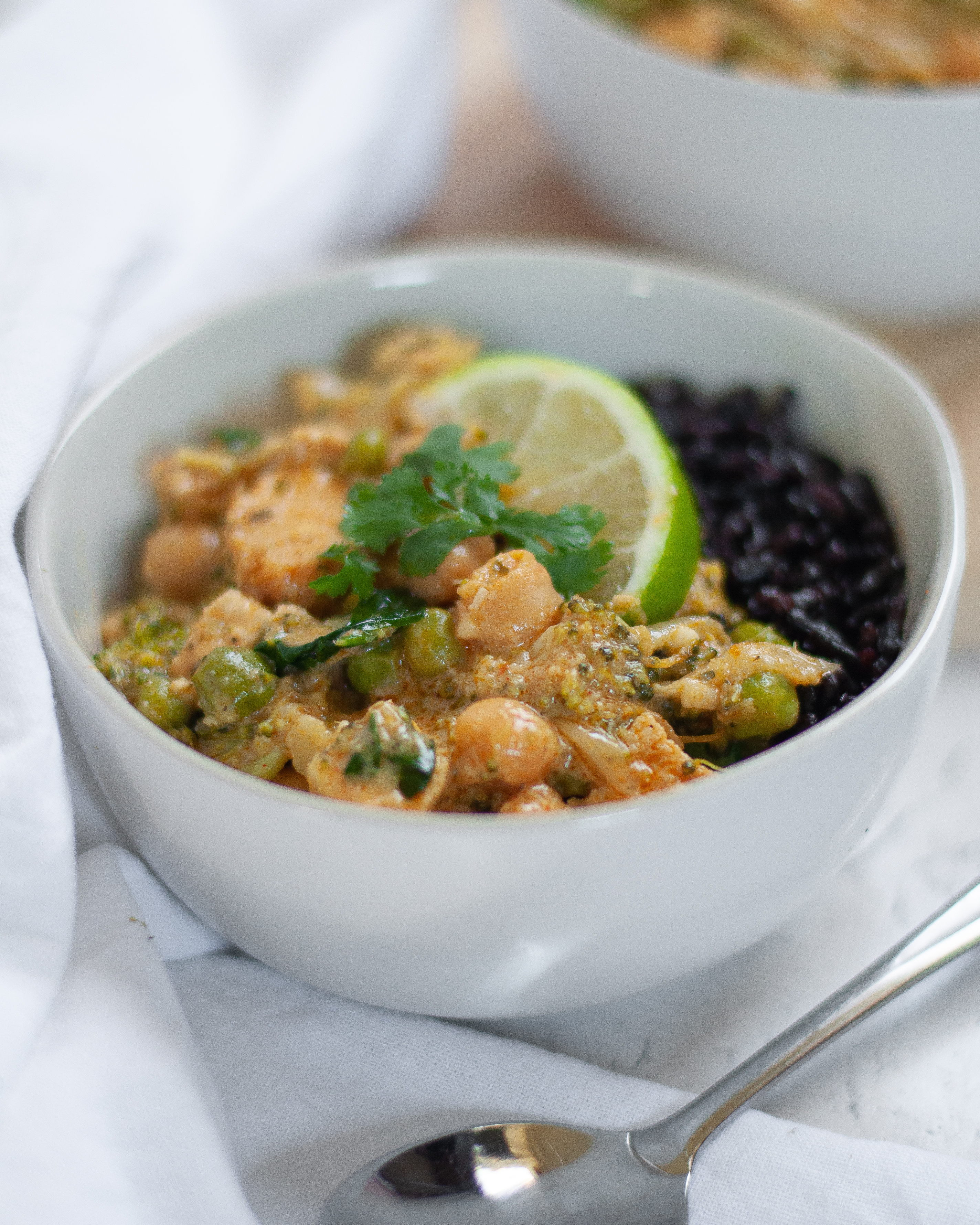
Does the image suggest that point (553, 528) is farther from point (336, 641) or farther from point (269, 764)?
point (269, 764)

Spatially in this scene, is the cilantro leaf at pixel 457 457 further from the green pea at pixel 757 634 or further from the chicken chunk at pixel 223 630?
the green pea at pixel 757 634

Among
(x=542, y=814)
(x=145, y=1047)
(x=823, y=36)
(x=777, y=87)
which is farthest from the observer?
(x=823, y=36)

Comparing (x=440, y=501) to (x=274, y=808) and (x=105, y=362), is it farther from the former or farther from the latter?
(x=105, y=362)

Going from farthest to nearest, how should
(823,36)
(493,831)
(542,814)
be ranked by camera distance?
(823,36)
(542,814)
(493,831)

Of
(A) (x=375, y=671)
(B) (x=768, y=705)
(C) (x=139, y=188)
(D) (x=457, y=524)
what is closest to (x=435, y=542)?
(D) (x=457, y=524)

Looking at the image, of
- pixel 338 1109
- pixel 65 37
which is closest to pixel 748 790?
pixel 338 1109
